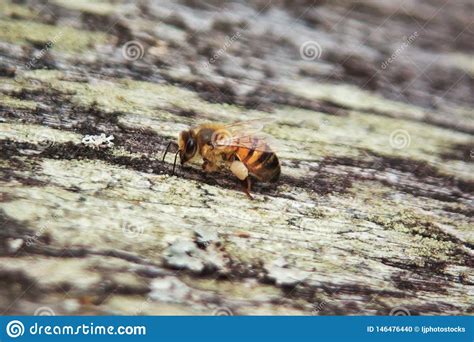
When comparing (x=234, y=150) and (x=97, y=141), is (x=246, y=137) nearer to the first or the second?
(x=234, y=150)

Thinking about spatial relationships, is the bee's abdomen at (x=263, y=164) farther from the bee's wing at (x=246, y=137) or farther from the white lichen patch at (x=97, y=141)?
the white lichen patch at (x=97, y=141)

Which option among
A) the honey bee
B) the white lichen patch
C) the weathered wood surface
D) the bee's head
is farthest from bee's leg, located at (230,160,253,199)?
the white lichen patch

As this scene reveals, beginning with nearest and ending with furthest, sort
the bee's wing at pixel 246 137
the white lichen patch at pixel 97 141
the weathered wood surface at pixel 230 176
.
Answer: the weathered wood surface at pixel 230 176 < the white lichen patch at pixel 97 141 < the bee's wing at pixel 246 137

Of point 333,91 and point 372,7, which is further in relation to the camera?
point 372,7

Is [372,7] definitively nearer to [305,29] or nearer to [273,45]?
[305,29]

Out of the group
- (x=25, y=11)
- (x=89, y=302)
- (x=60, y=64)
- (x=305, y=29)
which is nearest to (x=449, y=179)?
(x=305, y=29)

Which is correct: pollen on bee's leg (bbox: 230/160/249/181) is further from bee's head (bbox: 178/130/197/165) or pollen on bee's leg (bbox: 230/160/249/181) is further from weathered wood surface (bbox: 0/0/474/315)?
bee's head (bbox: 178/130/197/165)

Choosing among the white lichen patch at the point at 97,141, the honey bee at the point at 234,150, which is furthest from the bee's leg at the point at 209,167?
the white lichen patch at the point at 97,141
